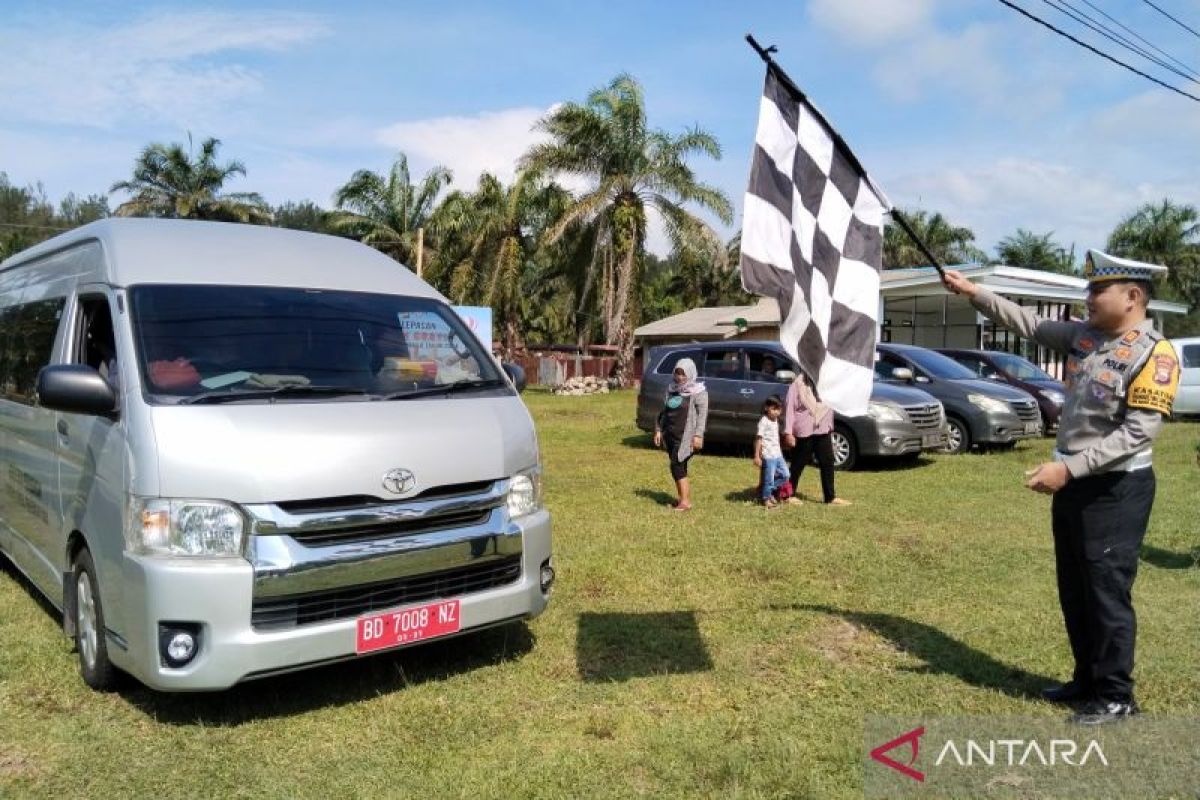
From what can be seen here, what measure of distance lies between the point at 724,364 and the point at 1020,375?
5.75 metres

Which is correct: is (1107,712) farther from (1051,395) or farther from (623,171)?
(623,171)

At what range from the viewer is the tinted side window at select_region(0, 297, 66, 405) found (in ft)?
16.4

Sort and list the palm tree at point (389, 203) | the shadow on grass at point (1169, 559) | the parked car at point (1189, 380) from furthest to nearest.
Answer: the palm tree at point (389, 203), the parked car at point (1189, 380), the shadow on grass at point (1169, 559)

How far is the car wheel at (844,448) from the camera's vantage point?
1142 centimetres

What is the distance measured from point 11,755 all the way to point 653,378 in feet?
34.7

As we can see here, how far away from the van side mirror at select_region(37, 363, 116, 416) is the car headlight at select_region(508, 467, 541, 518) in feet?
5.86

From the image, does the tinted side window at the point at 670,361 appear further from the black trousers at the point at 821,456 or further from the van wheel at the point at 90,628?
the van wheel at the point at 90,628

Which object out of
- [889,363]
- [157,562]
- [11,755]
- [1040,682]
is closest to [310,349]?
[157,562]

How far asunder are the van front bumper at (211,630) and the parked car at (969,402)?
10039mm

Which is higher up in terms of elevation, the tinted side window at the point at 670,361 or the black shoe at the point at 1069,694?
the tinted side window at the point at 670,361

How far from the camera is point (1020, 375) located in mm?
15156

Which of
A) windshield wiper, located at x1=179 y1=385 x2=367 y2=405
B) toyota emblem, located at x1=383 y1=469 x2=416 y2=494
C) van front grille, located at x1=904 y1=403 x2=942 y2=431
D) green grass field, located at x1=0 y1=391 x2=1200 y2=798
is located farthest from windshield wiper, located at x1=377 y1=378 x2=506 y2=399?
van front grille, located at x1=904 y1=403 x2=942 y2=431

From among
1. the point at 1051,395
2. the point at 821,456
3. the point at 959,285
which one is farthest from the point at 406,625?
the point at 1051,395

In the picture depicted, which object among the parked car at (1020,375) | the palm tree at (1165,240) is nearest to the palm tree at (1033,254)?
the palm tree at (1165,240)
